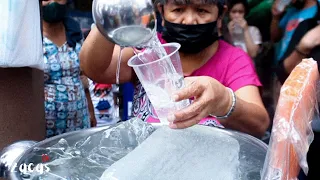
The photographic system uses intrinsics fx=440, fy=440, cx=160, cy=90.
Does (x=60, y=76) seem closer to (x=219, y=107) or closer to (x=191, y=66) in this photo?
(x=191, y=66)

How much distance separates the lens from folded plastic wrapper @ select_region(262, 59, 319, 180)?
2.82ft

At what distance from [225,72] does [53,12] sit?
5.11 ft

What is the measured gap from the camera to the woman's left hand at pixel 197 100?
99 centimetres

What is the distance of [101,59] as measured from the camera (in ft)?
5.13

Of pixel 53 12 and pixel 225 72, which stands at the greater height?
pixel 53 12

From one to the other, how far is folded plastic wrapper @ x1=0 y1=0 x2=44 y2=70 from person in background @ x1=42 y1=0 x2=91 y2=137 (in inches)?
50.3

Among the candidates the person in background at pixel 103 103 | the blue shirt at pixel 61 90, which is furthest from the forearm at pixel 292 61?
the person in background at pixel 103 103

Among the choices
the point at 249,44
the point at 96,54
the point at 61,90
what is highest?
the point at 96,54

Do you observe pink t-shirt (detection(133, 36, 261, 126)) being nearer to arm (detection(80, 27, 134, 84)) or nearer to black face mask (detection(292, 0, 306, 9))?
arm (detection(80, 27, 134, 84))

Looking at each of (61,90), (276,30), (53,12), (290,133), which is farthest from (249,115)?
(276,30)

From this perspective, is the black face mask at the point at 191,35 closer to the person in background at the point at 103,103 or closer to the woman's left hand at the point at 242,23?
the person in background at the point at 103,103

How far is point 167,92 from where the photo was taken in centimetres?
106

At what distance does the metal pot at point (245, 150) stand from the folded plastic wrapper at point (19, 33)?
0.95 feet

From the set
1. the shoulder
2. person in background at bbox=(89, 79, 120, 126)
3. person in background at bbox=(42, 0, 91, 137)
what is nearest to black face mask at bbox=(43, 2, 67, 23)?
person in background at bbox=(42, 0, 91, 137)
